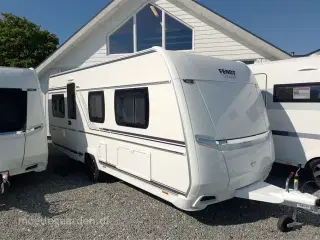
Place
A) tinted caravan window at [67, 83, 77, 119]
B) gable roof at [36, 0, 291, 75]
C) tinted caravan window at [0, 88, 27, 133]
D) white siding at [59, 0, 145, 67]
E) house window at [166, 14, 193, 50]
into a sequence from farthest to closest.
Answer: white siding at [59, 0, 145, 67], house window at [166, 14, 193, 50], gable roof at [36, 0, 291, 75], tinted caravan window at [67, 83, 77, 119], tinted caravan window at [0, 88, 27, 133]

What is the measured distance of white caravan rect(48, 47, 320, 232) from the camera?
379cm

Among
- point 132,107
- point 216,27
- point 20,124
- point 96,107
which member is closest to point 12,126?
point 20,124

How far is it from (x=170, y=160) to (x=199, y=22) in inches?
279

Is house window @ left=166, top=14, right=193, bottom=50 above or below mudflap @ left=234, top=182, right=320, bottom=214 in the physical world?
above

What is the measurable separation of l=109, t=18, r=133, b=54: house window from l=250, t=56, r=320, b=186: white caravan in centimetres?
547

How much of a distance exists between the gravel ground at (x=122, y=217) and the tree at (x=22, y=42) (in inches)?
693

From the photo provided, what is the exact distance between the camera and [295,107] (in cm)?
593

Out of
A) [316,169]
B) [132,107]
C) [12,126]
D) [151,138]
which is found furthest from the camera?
[316,169]

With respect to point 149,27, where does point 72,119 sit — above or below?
below

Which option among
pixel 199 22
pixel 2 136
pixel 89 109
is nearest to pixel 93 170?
pixel 89 109

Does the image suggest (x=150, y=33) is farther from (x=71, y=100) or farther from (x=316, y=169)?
(x=316, y=169)

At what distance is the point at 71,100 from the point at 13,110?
175 centimetres

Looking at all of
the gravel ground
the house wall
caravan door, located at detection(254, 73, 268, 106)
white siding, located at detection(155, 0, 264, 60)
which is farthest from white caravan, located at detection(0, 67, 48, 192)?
white siding, located at detection(155, 0, 264, 60)

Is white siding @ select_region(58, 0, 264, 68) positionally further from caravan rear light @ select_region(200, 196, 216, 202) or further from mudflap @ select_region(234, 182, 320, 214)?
caravan rear light @ select_region(200, 196, 216, 202)
